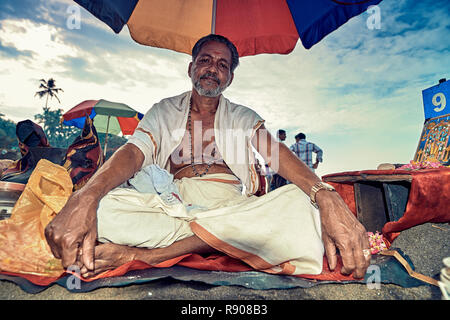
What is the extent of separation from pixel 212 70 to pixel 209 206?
1354 millimetres

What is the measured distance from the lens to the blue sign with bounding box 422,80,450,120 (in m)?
3.42

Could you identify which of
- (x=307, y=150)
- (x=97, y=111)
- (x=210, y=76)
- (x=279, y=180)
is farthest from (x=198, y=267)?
(x=97, y=111)

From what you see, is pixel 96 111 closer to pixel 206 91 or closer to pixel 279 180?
pixel 279 180

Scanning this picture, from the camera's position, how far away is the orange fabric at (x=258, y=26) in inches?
114

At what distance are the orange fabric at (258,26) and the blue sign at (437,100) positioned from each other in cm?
250

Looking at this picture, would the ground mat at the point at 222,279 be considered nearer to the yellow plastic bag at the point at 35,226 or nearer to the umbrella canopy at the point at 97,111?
the yellow plastic bag at the point at 35,226

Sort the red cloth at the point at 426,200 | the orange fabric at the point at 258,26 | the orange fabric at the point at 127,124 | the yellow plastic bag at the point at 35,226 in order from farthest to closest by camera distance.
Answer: the orange fabric at the point at 127,124 < the orange fabric at the point at 258,26 < the red cloth at the point at 426,200 < the yellow plastic bag at the point at 35,226

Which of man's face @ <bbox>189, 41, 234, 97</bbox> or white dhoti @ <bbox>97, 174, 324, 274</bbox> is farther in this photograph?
man's face @ <bbox>189, 41, 234, 97</bbox>

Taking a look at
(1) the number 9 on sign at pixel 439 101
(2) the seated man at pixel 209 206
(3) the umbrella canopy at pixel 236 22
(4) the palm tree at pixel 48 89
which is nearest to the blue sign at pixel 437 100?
(1) the number 9 on sign at pixel 439 101

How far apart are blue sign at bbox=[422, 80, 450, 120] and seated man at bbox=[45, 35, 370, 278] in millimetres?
3134

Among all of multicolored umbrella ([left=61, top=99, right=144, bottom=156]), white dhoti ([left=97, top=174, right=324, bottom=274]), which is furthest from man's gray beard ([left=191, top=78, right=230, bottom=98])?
multicolored umbrella ([left=61, top=99, right=144, bottom=156])

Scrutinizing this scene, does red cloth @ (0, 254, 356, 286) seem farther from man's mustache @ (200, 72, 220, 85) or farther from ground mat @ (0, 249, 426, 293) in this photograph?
man's mustache @ (200, 72, 220, 85)

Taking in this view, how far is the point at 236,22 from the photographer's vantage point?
10.1 feet
